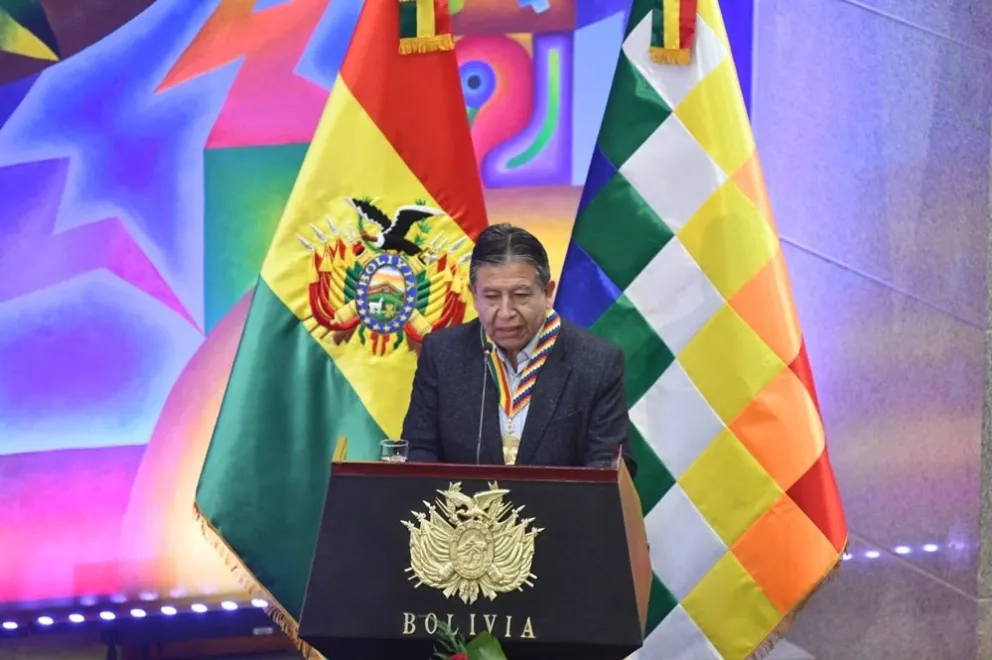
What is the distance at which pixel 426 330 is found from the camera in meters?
2.84

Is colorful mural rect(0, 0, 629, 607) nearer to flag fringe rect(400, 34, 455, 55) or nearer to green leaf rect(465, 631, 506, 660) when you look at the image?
flag fringe rect(400, 34, 455, 55)

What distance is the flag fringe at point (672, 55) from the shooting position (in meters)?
2.90

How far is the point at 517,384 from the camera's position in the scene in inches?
88.5

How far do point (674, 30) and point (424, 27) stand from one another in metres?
0.61

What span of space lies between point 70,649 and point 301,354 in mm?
1384

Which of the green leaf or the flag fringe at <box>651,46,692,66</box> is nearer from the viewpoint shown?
the green leaf

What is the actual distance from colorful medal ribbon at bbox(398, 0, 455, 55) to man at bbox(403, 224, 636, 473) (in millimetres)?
826

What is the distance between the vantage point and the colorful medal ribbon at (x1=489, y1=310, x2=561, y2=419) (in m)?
2.24

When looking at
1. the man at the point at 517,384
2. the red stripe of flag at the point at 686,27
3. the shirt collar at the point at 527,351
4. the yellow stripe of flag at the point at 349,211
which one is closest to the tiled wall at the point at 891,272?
the red stripe of flag at the point at 686,27

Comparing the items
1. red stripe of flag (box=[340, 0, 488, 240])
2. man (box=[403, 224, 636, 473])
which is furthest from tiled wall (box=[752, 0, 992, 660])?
man (box=[403, 224, 636, 473])

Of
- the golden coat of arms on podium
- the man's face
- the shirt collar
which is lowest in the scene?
the golden coat of arms on podium

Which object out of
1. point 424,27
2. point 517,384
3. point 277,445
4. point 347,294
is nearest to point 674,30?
point 424,27

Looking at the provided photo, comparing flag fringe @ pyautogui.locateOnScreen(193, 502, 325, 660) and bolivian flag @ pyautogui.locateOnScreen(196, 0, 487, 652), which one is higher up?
bolivian flag @ pyautogui.locateOnScreen(196, 0, 487, 652)

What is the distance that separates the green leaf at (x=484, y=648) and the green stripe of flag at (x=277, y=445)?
114 cm
